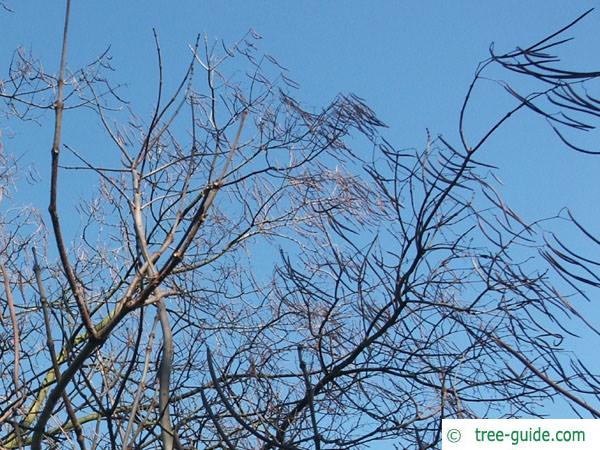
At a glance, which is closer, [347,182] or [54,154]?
[54,154]

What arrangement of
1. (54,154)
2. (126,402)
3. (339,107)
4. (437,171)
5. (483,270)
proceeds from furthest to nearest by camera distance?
(126,402) → (339,107) → (483,270) → (437,171) → (54,154)

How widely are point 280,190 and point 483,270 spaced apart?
169 cm

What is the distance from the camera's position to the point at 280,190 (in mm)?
4898

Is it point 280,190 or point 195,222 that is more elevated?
point 280,190

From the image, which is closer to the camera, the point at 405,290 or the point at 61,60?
the point at 61,60

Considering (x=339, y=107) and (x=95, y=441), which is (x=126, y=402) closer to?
(x=339, y=107)

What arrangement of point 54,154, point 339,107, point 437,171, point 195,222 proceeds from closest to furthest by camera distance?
point 54,154
point 195,222
point 437,171
point 339,107

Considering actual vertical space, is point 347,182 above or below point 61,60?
above

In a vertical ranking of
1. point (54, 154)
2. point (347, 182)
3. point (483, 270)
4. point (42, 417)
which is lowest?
point (42, 417)

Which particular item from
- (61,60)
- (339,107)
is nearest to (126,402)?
(339,107)

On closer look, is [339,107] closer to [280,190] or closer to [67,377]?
[280,190]

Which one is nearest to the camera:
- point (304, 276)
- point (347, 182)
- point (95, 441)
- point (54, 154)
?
point (54, 154)

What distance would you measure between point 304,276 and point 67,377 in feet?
5.45

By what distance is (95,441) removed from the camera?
2.75 m
